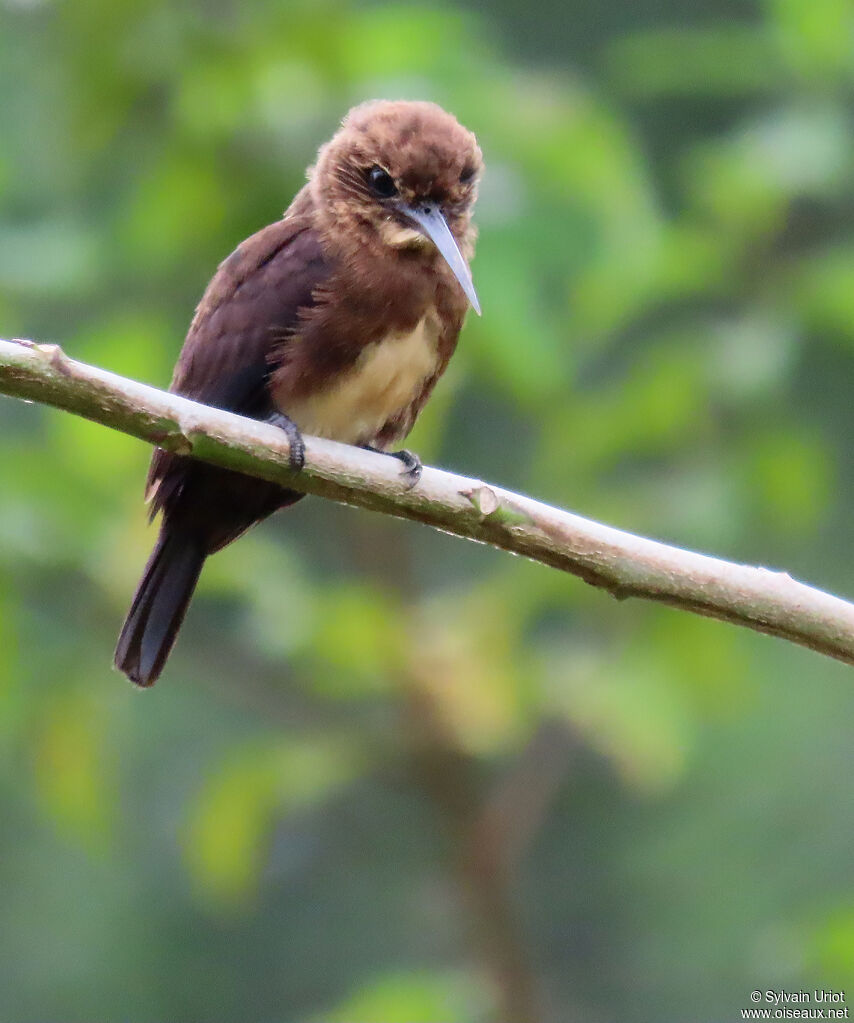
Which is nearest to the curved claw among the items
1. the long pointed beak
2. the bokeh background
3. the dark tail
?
the long pointed beak

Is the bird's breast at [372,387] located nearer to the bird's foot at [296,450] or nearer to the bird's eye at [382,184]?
the bird's eye at [382,184]

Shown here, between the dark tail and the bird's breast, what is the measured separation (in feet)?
1.28

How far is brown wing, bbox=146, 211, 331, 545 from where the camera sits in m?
3.60

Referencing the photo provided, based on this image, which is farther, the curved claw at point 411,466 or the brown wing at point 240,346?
the brown wing at point 240,346

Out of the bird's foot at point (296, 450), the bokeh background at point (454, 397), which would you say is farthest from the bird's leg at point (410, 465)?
the bokeh background at point (454, 397)

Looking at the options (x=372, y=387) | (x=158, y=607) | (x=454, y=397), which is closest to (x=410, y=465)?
(x=372, y=387)

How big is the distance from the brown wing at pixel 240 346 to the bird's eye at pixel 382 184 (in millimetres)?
161

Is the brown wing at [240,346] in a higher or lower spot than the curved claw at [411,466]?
higher

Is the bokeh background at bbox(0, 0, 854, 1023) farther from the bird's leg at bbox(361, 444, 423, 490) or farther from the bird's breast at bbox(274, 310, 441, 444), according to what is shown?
the bird's leg at bbox(361, 444, 423, 490)

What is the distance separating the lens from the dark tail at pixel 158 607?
371 centimetres

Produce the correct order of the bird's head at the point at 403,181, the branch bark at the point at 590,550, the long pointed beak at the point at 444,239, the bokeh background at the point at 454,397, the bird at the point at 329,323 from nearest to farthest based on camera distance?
the branch bark at the point at 590,550, the long pointed beak at the point at 444,239, the bird at the point at 329,323, the bird's head at the point at 403,181, the bokeh background at the point at 454,397

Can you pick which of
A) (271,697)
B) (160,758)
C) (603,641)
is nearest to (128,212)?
(271,697)

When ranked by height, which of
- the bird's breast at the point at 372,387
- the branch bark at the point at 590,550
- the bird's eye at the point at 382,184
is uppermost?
the bird's eye at the point at 382,184

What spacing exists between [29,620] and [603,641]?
1356 millimetres
